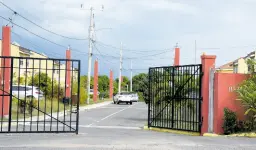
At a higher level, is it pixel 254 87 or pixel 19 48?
pixel 19 48

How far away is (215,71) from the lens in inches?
599

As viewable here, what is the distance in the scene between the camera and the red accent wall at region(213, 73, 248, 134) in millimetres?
15031

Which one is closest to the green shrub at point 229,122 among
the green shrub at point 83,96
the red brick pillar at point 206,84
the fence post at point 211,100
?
the fence post at point 211,100

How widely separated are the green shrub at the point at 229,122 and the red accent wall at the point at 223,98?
18cm

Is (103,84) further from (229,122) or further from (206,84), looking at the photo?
(229,122)

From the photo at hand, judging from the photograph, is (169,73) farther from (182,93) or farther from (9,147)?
(9,147)

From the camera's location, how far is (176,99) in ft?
54.7

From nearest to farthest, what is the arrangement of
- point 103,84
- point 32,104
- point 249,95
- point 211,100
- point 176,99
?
1. point 249,95
2. point 211,100
3. point 176,99
4. point 32,104
5. point 103,84

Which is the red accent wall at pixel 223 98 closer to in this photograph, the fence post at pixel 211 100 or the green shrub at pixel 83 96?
the fence post at pixel 211 100

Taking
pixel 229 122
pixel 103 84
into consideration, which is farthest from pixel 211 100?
pixel 103 84

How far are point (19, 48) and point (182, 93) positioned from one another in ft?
146

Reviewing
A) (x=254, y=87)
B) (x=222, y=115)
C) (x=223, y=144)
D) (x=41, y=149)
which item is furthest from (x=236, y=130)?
(x=41, y=149)

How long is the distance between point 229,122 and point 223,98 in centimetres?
95

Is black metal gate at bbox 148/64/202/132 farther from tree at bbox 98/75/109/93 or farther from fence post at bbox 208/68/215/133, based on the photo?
tree at bbox 98/75/109/93
